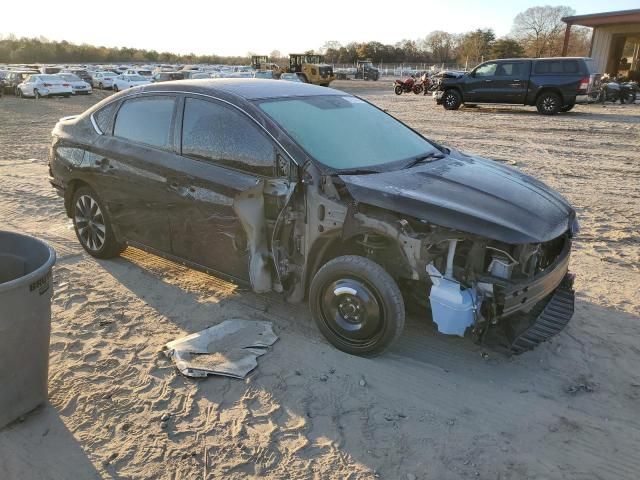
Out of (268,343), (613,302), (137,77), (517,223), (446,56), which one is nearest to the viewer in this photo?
→ (517,223)

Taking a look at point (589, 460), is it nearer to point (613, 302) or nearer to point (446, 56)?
point (613, 302)

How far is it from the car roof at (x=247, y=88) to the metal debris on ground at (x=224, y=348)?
1.78 meters

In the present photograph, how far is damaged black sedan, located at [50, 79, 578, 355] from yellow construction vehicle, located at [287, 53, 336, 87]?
34.6 metres

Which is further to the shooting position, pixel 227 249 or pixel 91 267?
pixel 91 267

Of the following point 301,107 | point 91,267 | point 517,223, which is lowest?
point 91,267

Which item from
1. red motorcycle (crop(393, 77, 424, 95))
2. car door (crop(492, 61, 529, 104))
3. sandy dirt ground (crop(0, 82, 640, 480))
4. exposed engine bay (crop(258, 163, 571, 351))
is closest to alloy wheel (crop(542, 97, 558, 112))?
car door (crop(492, 61, 529, 104))

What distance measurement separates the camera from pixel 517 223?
3168mm

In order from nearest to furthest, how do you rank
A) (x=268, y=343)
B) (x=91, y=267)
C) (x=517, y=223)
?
(x=517, y=223) < (x=268, y=343) < (x=91, y=267)

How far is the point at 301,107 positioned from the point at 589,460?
10.0 feet

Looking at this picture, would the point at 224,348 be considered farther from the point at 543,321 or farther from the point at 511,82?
the point at 511,82

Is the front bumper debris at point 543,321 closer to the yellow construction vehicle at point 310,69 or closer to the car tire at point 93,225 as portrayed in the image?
the car tire at point 93,225

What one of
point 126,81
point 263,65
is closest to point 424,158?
point 126,81

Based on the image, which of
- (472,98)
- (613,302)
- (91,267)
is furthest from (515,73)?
(91,267)

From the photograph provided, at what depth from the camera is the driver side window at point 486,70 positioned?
763 inches
